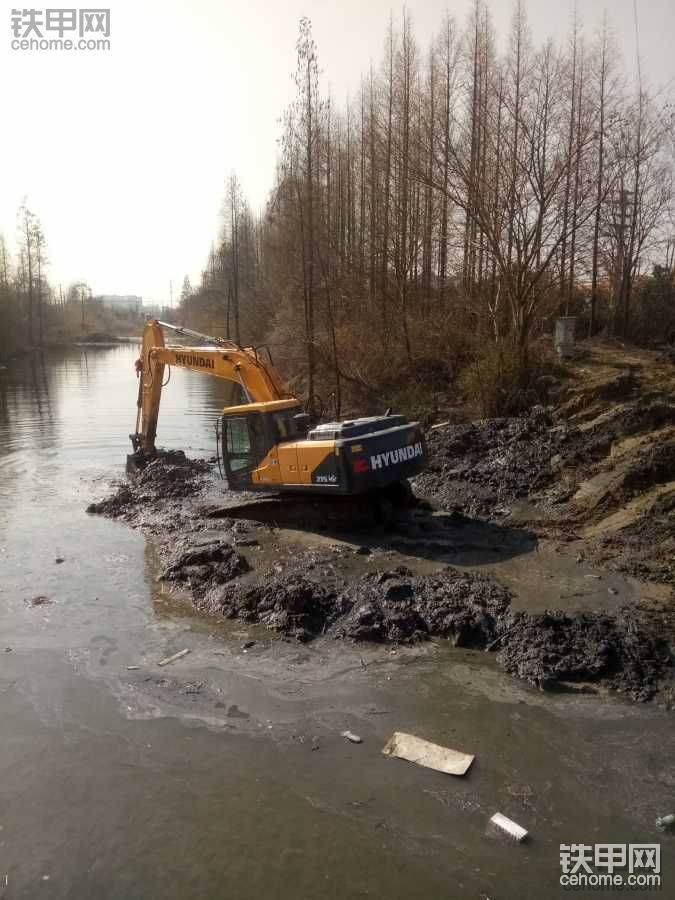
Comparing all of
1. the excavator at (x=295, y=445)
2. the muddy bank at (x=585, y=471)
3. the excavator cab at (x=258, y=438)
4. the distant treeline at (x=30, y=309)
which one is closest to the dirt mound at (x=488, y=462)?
the muddy bank at (x=585, y=471)

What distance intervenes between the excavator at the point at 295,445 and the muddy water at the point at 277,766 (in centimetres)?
238

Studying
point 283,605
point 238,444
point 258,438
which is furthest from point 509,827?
point 238,444

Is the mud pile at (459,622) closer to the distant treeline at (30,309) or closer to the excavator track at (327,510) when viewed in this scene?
the excavator track at (327,510)

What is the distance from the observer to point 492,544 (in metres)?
9.38

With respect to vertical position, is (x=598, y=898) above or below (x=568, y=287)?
below

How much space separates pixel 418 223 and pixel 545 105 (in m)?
6.83

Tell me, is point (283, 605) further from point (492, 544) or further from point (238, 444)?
point (238, 444)

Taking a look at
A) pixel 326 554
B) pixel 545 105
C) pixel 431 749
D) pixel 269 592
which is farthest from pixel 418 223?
pixel 431 749

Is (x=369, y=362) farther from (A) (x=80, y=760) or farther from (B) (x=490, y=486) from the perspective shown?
(A) (x=80, y=760)

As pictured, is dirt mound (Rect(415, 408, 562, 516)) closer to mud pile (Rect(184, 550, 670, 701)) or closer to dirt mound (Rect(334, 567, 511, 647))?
dirt mound (Rect(334, 567, 511, 647))

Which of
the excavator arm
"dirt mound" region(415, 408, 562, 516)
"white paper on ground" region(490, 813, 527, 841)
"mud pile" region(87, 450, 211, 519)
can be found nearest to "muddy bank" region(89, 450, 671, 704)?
"mud pile" region(87, 450, 211, 519)

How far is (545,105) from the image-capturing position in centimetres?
1625

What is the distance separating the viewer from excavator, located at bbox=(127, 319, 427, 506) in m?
9.25

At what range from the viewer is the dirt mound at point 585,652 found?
605 cm
